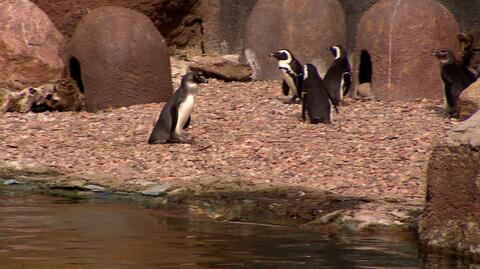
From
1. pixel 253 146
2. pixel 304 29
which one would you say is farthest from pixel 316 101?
pixel 304 29

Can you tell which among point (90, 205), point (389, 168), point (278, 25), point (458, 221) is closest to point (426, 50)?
point (278, 25)

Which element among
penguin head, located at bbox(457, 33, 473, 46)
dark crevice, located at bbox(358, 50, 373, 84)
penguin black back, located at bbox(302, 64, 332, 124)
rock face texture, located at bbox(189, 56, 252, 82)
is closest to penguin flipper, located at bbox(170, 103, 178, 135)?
penguin black back, located at bbox(302, 64, 332, 124)

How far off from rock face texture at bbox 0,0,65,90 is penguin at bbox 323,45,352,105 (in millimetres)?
3098

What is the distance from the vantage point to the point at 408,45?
42.9 feet

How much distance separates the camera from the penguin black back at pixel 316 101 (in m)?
11.6

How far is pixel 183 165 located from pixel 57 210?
1709mm

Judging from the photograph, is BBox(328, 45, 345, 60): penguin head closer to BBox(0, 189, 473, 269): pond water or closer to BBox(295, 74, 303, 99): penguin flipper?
BBox(295, 74, 303, 99): penguin flipper

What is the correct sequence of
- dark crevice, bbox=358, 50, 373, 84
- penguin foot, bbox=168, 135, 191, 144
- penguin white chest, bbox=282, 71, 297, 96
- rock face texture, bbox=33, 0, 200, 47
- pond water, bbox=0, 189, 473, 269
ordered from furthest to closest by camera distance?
rock face texture, bbox=33, 0, 200, 47, dark crevice, bbox=358, 50, 373, 84, penguin white chest, bbox=282, 71, 297, 96, penguin foot, bbox=168, 135, 191, 144, pond water, bbox=0, 189, 473, 269

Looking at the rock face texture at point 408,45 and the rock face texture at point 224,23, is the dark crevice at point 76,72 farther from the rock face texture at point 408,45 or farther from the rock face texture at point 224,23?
the rock face texture at point 408,45

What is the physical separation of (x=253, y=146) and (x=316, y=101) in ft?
4.87

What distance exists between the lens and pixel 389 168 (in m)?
9.43

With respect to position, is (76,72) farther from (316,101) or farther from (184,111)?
(316,101)

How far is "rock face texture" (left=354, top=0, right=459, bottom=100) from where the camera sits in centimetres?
1308

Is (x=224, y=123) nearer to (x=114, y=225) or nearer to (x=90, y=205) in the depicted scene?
(x=90, y=205)
